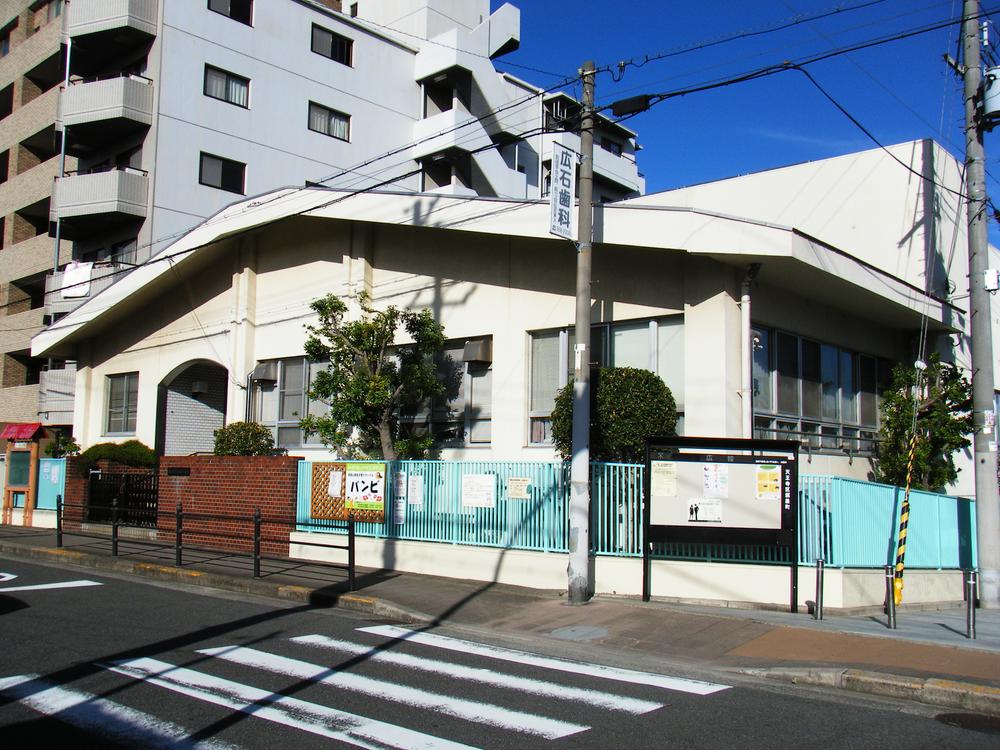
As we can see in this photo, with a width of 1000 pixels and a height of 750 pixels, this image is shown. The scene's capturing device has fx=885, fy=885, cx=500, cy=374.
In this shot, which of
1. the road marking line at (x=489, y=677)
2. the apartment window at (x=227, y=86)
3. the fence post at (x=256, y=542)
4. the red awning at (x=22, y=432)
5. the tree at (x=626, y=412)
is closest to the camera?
the road marking line at (x=489, y=677)

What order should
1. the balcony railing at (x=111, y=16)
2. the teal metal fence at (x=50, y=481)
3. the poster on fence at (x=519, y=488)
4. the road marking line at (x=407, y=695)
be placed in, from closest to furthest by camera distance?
1. the road marking line at (x=407, y=695)
2. the poster on fence at (x=519, y=488)
3. the teal metal fence at (x=50, y=481)
4. the balcony railing at (x=111, y=16)

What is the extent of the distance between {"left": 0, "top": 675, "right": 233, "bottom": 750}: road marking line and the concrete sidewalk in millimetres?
4747

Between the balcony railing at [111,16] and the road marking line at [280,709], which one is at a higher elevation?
the balcony railing at [111,16]

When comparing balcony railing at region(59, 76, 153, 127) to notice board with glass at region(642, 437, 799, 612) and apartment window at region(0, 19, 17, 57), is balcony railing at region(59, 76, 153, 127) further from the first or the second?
notice board with glass at region(642, 437, 799, 612)

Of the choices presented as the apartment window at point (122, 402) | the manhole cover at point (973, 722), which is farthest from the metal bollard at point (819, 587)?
the apartment window at point (122, 402)

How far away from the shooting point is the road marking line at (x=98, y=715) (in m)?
6.27

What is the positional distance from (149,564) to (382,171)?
2557 centimetres

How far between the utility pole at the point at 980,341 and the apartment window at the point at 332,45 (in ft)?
88.9

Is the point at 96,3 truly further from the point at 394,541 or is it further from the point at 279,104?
the point at 394,541

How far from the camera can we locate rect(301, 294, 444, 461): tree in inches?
648

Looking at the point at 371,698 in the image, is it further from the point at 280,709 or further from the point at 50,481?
the point at 50,481

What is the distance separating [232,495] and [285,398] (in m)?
3.47

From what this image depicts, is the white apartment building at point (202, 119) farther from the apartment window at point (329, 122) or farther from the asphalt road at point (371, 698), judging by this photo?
the asphalt road at point (371, 698)

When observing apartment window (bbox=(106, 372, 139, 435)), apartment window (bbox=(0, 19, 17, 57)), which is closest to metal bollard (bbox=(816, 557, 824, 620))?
apartment window (bbox=(106, 372, 139, 435))
